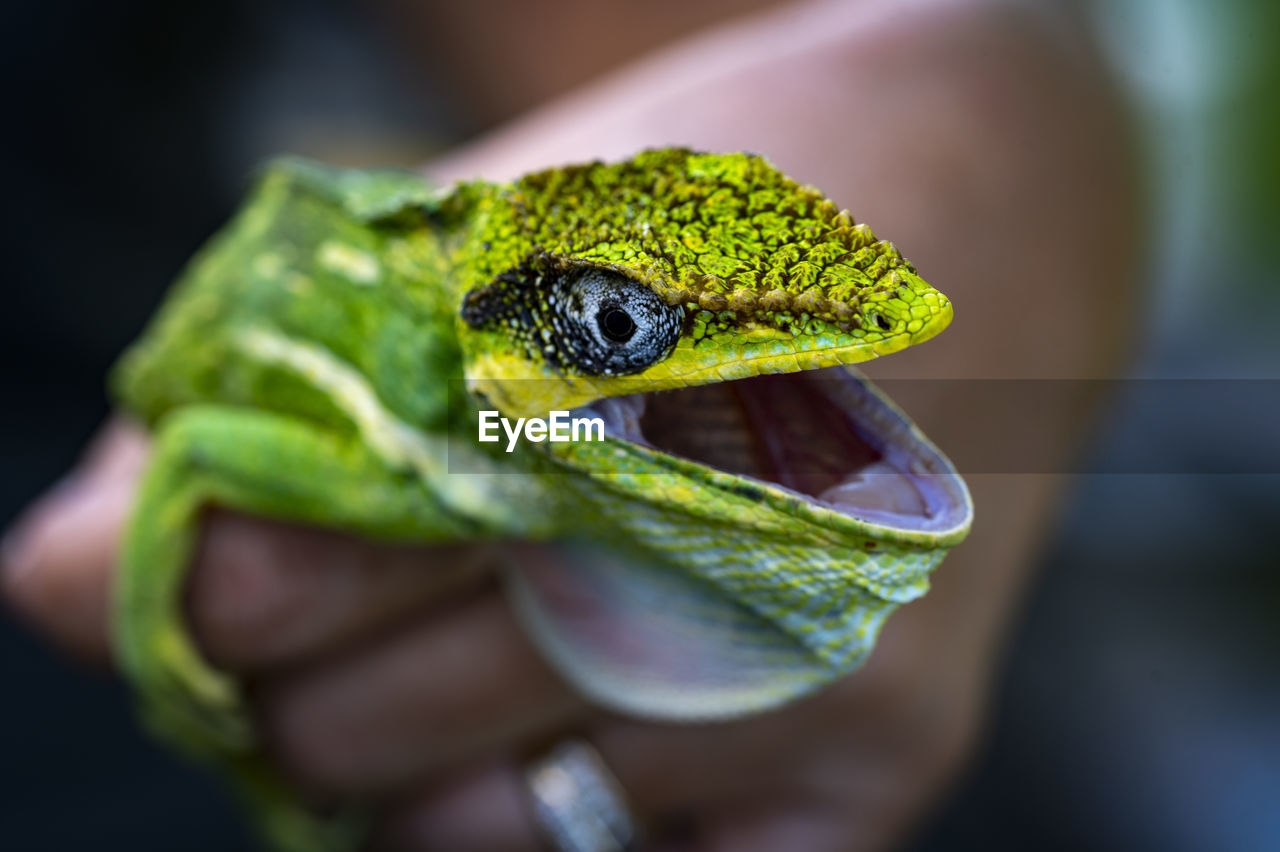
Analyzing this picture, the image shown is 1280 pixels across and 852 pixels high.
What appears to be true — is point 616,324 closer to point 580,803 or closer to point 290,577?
point 290,577

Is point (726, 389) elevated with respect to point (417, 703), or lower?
elevated

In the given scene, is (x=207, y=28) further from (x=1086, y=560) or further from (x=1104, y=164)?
(x=1086, y=560)

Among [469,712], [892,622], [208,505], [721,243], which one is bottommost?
[469,712]

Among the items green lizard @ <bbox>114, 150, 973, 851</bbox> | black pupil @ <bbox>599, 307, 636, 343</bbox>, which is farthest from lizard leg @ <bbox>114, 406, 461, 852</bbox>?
black pupil @ <bbox>599, 307, 636, 343</bbox>

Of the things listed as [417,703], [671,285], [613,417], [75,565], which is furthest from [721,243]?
[75,565]

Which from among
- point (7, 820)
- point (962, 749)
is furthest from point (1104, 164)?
point (7, 820)

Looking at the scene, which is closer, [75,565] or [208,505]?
[208,505]

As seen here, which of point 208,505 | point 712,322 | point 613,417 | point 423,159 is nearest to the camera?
point 712,322

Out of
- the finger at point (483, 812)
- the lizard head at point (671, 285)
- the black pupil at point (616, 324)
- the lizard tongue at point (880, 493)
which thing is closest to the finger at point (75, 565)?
the finger at point (483, 812)
